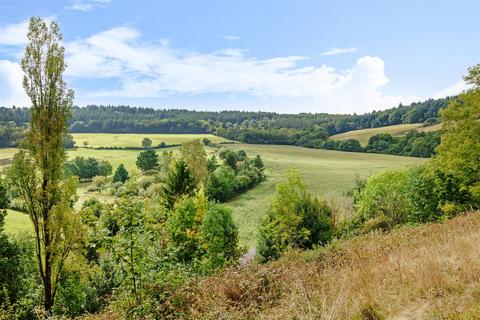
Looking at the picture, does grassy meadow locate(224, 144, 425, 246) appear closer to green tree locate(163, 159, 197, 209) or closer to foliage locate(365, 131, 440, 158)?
foliage locate(365, 131, 440, 158)

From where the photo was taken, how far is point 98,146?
140m

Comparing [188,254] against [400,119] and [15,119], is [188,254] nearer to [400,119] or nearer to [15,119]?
[400,119]

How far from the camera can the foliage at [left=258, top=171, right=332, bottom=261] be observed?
34312 mm

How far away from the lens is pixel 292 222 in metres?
34.2

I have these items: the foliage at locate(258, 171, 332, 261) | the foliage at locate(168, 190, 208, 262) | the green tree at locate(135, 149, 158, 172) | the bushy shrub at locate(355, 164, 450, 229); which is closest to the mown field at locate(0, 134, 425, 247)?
the foliage at locate(258, 171, 332, 261)

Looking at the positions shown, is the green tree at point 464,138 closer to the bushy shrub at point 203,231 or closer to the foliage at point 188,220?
the bushy shrub at point 203,231

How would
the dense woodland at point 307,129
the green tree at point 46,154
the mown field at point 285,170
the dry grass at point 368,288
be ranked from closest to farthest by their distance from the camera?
the dry grass at point 368,288 < the green tree at point 46,154 < the mown field at point 285,170 < the dense woodland at point 307,129

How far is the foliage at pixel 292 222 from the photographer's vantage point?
113 ft

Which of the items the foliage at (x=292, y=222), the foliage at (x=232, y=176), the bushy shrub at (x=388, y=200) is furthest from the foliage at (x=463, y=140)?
the foliage at (x=232, y=176)

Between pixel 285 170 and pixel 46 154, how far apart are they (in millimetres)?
61333

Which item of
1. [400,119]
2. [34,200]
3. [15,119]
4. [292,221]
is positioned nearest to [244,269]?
[34,200]

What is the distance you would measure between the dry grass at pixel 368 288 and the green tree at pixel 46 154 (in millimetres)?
9134

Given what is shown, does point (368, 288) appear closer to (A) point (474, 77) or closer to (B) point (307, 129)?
(A) point (474, 77)

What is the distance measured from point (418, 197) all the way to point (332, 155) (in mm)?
70582
